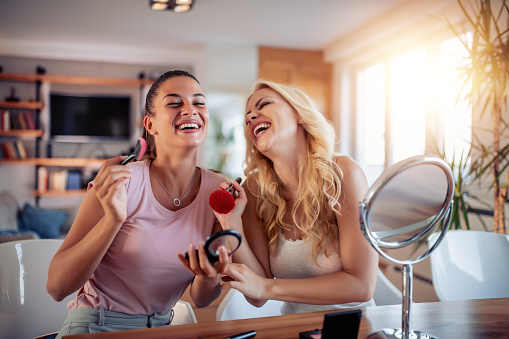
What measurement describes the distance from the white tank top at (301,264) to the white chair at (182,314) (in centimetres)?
34

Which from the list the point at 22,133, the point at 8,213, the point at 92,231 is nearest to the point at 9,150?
the point at 22,133

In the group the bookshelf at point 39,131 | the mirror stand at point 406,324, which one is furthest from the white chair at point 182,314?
the bookshelf at point 39,131

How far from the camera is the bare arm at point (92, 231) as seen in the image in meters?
1.04

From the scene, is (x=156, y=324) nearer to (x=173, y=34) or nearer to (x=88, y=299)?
(x=88, y=299)

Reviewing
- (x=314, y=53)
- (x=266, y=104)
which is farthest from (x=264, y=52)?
(x=266, y=104)

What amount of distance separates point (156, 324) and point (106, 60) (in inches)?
227

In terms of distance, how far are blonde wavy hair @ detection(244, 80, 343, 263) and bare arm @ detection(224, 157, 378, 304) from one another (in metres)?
0.05

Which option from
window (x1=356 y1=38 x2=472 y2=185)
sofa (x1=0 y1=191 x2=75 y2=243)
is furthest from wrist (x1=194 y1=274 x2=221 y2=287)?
sofa (x1=0 y1=191 x2=75 y2=243)

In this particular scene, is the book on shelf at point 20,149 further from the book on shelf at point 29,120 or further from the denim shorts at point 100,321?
the denim shorts at point 100,321

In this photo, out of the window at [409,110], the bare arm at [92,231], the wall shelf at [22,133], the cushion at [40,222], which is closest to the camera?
the bare arm at [92,231]

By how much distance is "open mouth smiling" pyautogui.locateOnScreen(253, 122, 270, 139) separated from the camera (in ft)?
5.09

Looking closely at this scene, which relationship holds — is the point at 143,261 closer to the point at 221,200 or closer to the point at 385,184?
the point at 221,200

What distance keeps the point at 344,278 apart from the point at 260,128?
63 cm

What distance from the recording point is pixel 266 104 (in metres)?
1.57
